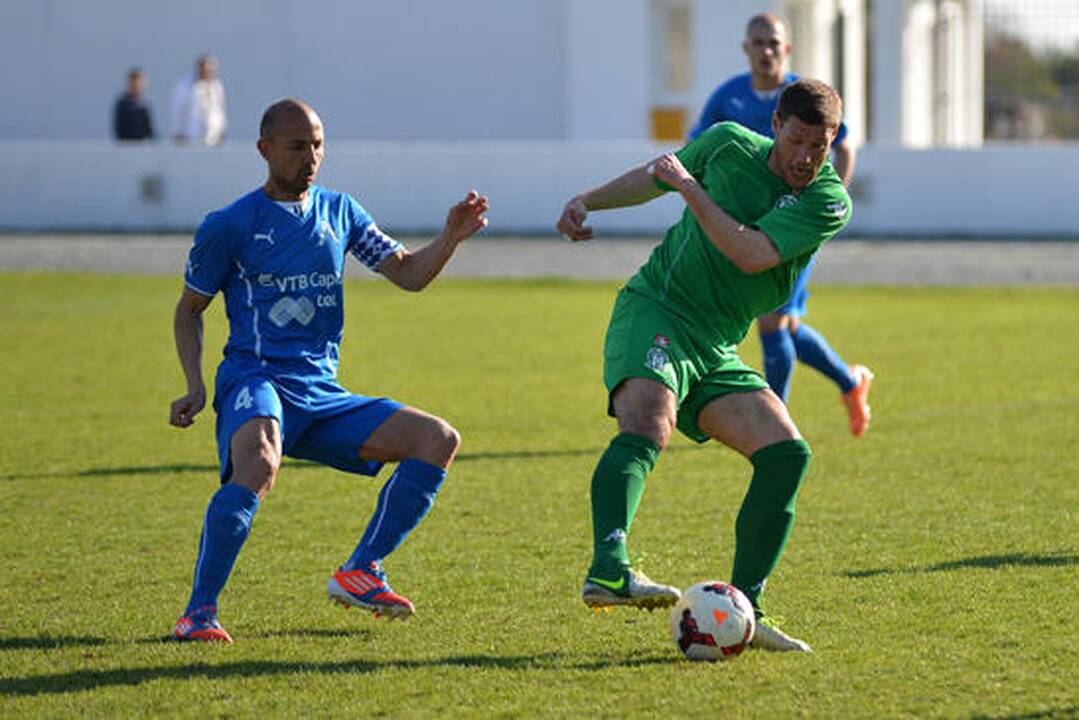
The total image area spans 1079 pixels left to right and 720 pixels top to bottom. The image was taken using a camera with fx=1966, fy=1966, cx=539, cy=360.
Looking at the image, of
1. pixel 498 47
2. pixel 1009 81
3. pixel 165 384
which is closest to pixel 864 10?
pixel 498 47

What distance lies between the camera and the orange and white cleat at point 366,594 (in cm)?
611

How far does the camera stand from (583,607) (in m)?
6.43

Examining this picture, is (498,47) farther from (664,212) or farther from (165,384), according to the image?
(165,384)

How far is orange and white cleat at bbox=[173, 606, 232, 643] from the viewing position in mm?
5926

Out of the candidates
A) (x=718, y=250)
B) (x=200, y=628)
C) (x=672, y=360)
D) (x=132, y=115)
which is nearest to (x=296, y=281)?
(x=200, y=628)

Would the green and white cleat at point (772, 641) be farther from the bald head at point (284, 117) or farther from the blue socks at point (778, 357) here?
the blue socks at point (778, 357)

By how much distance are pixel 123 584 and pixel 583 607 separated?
65.5 inches

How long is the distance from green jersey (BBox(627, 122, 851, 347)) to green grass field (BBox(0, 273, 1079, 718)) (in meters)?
1.01

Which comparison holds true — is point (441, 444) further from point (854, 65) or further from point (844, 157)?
point (854, 65)

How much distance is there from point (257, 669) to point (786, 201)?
2.09 metres

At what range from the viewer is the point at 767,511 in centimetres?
585

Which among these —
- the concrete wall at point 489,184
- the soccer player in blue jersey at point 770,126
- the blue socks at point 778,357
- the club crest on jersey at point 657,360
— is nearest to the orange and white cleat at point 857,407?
the soccer player in blue jersey at point 770,126

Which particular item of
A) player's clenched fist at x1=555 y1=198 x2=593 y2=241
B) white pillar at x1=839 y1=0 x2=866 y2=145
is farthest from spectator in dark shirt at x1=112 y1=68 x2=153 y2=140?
player's clenched fist at x1=555 y1=198 x2=593 y2=241

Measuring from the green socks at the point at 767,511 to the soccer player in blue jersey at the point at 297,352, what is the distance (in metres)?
0.99
